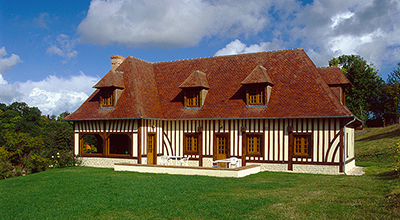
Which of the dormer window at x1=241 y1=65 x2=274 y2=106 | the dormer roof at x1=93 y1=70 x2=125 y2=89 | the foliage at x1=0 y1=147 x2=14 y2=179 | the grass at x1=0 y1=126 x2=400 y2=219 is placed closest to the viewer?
the grass at x1=0 y1=126 x2=400 y2=219

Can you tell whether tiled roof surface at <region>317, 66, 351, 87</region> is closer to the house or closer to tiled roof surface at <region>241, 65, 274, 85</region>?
the house

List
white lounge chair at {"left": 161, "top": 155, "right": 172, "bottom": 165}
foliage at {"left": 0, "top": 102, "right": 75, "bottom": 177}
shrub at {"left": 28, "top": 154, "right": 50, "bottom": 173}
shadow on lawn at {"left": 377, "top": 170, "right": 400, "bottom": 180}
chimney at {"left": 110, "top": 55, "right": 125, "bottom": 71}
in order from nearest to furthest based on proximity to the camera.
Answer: shadow on lawn at {"left": 377, "top": 170, "right": 400, "bottom": 180}, white lounge chair at {"left": 161, "top": 155, "right": 172, "bottom": 165}, chimney at {"left": 110, "top": 55, "right": 125, "bottom": 71}, shrub at {"left": 28, "top": 154, "right": 50, "bottom": 173}, foliage at {"left": 0, "top": 102, "right": 75, "bottom": 177}

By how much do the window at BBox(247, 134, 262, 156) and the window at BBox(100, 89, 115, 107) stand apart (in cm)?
841

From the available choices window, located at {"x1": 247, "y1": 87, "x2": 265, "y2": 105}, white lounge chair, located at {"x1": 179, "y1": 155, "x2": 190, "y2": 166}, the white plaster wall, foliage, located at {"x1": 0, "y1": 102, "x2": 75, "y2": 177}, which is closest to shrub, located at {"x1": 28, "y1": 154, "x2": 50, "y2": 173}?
foliage, located at {"x1": 0, "y1": 102, "x2": 75, "y2": 177}

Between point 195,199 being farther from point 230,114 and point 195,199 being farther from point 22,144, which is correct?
point 22,144

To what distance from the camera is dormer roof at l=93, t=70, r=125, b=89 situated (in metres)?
21.3

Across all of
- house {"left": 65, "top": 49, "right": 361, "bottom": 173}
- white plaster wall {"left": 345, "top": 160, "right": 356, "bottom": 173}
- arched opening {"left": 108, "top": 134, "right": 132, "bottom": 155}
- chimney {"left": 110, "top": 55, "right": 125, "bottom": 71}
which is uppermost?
chimney {"left": 110, "top": 55, "right": 125, "bottom": 71}

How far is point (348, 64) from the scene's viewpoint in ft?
164

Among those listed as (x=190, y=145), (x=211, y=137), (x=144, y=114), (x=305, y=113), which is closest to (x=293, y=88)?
(x=305, y=113)

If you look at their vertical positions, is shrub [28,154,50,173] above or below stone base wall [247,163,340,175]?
below

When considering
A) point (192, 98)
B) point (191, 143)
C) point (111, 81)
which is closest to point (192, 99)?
point (192, 98)

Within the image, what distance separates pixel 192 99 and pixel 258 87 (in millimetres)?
4092

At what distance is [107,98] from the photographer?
856 inches

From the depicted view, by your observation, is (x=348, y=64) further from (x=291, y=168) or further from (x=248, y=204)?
(x=248, y=204)
